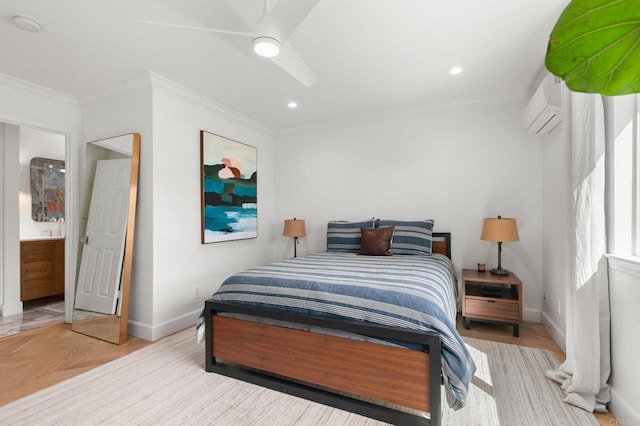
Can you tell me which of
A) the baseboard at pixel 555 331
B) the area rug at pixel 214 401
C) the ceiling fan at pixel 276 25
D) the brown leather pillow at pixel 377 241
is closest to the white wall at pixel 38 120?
the area rug at pixel 214 401

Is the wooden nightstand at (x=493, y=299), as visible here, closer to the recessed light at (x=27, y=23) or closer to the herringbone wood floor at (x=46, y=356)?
the herringbone wood floor at (x=46, y=356)

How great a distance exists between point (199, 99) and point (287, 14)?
2.10 metres

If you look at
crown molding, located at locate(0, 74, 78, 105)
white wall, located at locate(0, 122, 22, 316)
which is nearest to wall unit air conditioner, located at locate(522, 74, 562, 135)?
crown molding, located at locate(0, 74, 78, 105)

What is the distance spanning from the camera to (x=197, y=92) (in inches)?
127

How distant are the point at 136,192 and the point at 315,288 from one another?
216 cm

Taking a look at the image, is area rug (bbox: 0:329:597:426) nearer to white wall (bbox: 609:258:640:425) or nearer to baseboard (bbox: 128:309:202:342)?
white wall (bbox: 609:258:640:425)

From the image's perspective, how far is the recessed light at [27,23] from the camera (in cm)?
198

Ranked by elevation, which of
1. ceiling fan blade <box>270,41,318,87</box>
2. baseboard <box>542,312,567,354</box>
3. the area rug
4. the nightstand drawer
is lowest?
the area rug

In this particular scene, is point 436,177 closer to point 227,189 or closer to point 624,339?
point 624,339

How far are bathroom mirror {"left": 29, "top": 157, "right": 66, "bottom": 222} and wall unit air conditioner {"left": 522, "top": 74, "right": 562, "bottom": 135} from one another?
6417 mm

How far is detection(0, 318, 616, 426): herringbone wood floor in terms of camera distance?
2141mm

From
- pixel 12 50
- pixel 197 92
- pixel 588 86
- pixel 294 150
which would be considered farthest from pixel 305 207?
pixel 588 86

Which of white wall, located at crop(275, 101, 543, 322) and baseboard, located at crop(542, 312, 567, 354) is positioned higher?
white wall, located at crop(275, 101, 543, 322)

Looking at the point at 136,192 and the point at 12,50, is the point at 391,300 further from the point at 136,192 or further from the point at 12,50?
the point at 12,50
